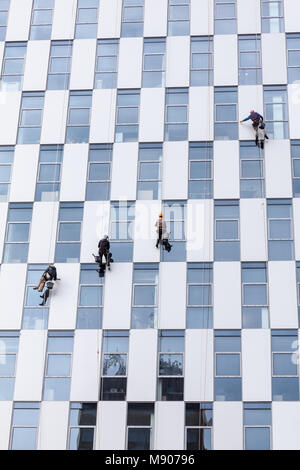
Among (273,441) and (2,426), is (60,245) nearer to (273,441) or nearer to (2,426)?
(2,426)

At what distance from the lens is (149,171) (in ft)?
103

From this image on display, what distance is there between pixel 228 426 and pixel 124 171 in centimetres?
1037

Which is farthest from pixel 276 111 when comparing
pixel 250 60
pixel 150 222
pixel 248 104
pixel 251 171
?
pixel 150 222

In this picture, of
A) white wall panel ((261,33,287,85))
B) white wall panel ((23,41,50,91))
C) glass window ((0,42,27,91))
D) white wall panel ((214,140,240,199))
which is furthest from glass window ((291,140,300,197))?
glass window ((0,42,27,91))

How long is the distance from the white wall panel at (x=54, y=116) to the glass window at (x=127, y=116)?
7.07 feet

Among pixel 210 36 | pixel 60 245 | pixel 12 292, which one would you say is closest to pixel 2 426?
pixel 12 292

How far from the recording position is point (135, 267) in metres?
29.7

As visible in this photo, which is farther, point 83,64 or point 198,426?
point 83,64

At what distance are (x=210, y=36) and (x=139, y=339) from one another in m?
13.2

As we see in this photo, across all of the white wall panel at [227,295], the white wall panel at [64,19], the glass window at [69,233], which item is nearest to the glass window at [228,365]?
the white wall panel at [227,295]

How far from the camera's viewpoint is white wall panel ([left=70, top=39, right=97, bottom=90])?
33156 millimetres

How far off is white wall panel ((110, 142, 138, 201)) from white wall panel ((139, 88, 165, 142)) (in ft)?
2.20

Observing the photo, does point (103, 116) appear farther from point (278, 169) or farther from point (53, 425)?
point (53, 425)

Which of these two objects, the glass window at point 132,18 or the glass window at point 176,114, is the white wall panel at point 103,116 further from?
the glass window at point 132,18
